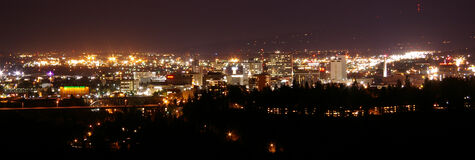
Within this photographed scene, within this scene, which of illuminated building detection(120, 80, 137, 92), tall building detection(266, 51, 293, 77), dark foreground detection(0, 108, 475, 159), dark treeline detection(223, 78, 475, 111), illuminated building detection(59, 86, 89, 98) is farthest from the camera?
tall building detection(266, 51, 293, 77)

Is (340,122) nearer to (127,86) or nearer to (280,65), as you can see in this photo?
(127,86)

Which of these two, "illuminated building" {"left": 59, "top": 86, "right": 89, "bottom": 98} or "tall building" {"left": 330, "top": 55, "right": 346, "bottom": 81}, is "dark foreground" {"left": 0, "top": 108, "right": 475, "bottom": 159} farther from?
"tall building" {"left": 330, "top": 55, "right": 346, "bottom": 81}

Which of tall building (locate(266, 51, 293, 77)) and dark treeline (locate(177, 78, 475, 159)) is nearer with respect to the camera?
dark treeline (locate(177, 78, 475, 159))

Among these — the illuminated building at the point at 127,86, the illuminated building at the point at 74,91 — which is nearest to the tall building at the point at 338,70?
the illuminated building at the point at 127,86

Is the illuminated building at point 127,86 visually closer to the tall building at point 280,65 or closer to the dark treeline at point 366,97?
the tall building at point 280,65

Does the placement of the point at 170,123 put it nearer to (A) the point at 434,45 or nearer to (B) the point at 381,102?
(B) the point at 381,102

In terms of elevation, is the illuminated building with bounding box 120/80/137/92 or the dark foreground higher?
the illuminated building with bounding box 120/80/137/92

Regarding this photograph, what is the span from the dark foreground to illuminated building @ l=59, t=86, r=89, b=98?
9.06 meters

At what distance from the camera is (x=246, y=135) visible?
14.1 m

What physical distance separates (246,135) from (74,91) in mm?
14666

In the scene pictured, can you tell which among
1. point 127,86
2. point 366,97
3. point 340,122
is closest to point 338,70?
point 127,86

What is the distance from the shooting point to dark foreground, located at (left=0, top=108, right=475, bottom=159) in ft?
40.6

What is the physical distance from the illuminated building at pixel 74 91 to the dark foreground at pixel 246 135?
9061mm

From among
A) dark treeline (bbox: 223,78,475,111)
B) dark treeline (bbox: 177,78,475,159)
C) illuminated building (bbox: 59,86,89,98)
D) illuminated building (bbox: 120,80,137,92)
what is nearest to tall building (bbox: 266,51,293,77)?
illuminated building (bbox: 120,80,137,92)
